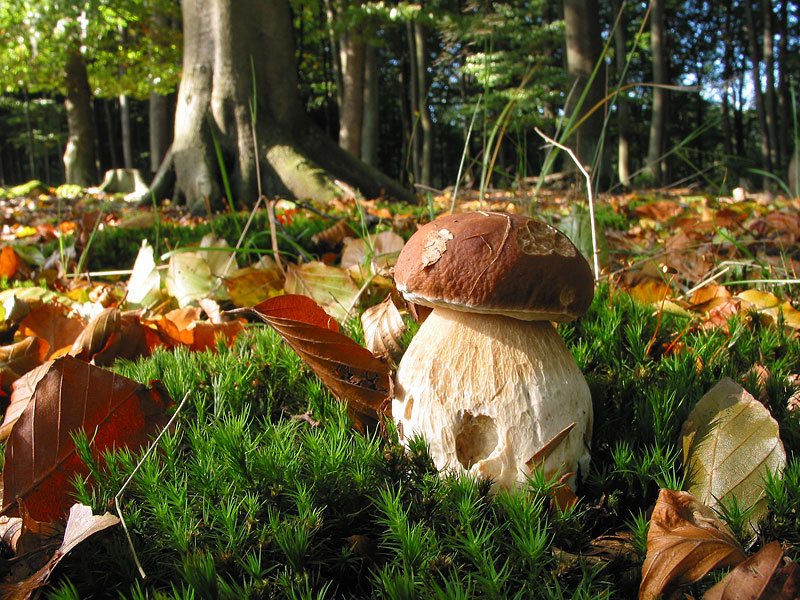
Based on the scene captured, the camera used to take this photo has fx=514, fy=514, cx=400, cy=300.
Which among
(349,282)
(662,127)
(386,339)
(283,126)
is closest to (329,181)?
(283,126)

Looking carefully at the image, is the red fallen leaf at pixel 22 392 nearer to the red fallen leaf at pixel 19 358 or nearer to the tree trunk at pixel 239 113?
the red fallen leaf at pixel 19 358

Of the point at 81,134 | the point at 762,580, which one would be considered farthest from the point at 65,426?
the point at 81,134

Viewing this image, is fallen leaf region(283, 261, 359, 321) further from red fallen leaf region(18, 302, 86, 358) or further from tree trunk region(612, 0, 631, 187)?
tree trunk region(612, 0, 631, 187)

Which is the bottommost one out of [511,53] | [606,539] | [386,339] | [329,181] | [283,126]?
[606,539]

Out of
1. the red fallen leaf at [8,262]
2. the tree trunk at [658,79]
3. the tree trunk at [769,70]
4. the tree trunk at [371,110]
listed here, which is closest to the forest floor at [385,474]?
the red fallen leaf at [8,262]

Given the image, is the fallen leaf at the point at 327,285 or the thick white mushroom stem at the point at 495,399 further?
the fallen leaf at the point at 327,285

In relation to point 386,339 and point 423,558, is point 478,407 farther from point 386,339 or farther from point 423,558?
point 386,339
